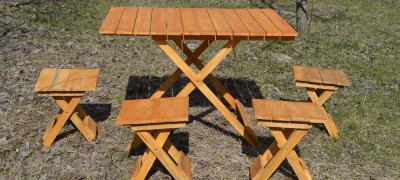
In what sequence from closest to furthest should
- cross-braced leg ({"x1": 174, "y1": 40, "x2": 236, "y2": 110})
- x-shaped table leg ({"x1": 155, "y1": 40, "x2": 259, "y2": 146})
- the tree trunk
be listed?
x-shaped table leg ({"x1": 155, "y1": 40, "x2": 259, "y2": 146}), cross-braced leg ({"x1": 174, "y1": 40, "x2": 236, "y2": 110}), the tree trunk

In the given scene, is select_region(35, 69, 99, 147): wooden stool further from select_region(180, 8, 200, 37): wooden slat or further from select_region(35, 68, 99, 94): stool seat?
select_region(180, 8, 200, 37): wooden slat

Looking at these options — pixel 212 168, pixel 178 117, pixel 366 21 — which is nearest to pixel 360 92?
pixel 212 168

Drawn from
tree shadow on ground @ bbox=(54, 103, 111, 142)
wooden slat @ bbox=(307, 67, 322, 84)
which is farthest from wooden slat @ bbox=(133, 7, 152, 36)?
wooden slat @ bbox=(307, 67, 322, 84)

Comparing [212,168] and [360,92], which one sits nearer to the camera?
[212,168]

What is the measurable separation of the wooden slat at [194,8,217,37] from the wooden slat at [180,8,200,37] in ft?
0.13

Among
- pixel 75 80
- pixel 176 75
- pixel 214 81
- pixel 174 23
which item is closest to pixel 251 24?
pixel 174 23

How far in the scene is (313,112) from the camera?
135 inches

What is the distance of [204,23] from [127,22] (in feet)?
2.37

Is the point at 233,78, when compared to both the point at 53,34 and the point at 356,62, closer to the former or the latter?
the point at 356,62

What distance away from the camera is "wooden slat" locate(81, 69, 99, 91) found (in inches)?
A: 153

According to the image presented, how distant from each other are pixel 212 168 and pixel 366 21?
22.9 feet

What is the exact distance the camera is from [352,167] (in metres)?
4.09

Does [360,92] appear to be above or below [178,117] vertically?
below

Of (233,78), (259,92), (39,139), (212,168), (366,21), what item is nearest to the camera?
(212,168)
